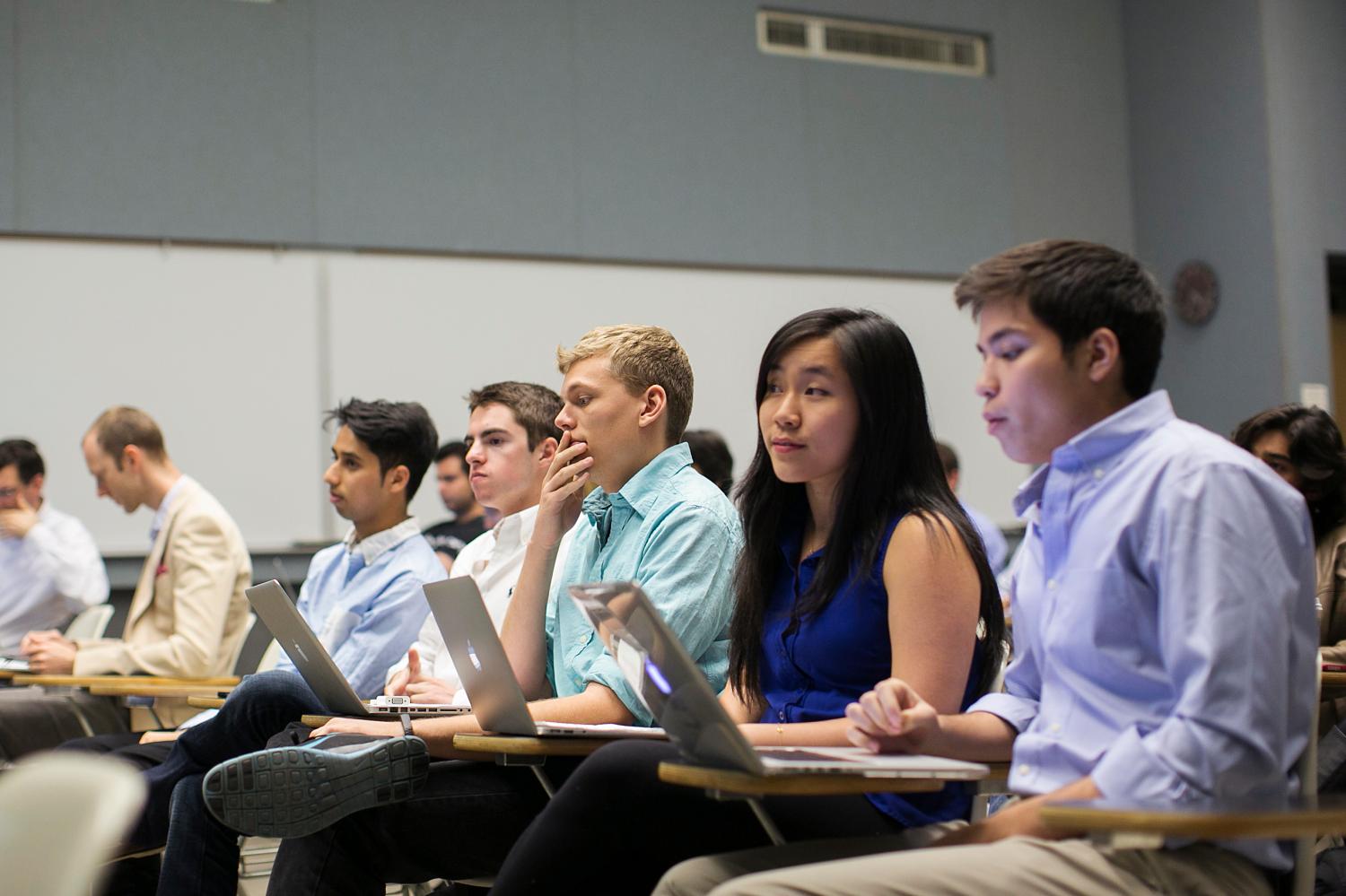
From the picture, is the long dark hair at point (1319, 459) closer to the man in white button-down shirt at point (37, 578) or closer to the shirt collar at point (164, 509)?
the shirt collar at point (164, 509)

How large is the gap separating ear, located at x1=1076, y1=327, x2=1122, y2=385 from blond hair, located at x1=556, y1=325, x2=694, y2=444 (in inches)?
46.5

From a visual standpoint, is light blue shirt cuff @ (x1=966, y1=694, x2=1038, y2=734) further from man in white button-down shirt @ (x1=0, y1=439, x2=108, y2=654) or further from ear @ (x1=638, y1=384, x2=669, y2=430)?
man in white button-down shirt @ (x1=0, y1=439, x2=108, y2=654)

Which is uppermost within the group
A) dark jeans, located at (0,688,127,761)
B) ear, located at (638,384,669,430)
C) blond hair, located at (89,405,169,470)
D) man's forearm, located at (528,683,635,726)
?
blond hair, located at (89,405,169,470)

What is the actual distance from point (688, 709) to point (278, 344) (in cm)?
517

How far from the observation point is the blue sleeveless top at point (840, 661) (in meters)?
1.88

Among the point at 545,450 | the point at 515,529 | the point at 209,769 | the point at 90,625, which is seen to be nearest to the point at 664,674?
the point at 209,769

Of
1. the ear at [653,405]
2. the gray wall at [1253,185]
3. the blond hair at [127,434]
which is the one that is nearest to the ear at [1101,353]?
the ear at [653,405]

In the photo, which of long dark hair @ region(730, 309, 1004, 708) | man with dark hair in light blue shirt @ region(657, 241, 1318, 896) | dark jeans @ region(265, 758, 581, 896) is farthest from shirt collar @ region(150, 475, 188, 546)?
man with dark hair in light blue shirt @ region(657, 241, 1318, 896)

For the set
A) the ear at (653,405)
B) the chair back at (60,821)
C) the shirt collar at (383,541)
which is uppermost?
the ear at (653,405)

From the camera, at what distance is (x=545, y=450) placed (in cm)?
322

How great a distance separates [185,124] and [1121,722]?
19.2ft

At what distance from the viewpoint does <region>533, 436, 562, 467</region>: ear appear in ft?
10.5

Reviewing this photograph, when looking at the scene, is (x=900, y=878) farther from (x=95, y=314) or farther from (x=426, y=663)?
(x=95, y=314)

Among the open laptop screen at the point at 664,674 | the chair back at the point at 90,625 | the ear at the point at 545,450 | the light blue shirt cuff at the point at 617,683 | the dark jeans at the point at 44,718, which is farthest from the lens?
the chair back at the point at 90,625
